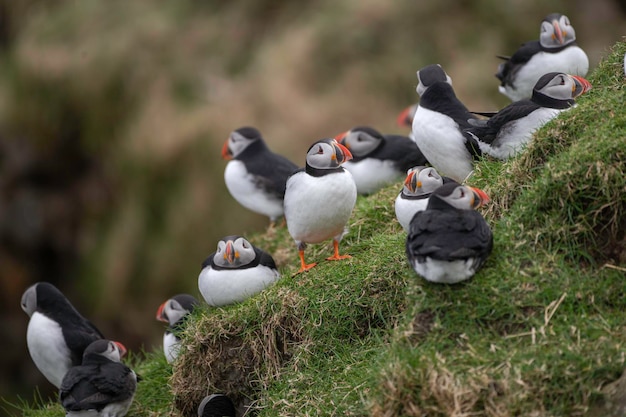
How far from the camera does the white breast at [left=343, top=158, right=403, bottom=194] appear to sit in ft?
22.2

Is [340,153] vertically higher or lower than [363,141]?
higher

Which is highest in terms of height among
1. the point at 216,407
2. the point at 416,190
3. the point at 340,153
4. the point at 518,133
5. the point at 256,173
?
the point at 340,153

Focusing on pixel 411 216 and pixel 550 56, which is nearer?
pixel 411 216

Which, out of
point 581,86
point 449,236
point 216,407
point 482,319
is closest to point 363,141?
point 581,86

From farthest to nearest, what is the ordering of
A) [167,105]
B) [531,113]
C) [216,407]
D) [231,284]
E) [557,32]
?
[167,105]
[557,32]
[231,284]
[531,113]
[216,407]

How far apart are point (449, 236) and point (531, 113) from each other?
54.8 inches

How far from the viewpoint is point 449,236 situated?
3936 mm

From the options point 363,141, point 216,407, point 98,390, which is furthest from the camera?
point 363,141

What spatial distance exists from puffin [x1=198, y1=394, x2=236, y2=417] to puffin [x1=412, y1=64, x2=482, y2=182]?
1.89 m

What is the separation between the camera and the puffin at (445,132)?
537 cm

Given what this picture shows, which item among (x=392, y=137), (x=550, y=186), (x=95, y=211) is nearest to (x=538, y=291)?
(x=550, y=186)

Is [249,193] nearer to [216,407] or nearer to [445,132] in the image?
[445,132]

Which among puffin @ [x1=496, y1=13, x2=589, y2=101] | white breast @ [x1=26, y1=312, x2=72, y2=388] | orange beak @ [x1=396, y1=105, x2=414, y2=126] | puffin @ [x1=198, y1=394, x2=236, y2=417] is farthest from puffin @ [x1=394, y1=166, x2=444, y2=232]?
orange beak @ [x1=396, y1=105, x2=414, y2=126]

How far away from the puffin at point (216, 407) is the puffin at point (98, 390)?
783mm
